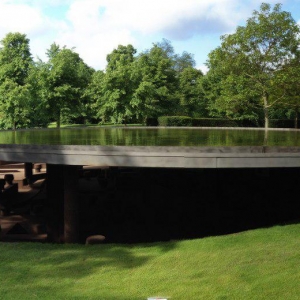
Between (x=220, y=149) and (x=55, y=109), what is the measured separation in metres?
25.4

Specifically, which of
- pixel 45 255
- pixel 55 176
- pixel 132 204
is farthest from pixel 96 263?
pixel 132 204

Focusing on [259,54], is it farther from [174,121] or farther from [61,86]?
[61,86]

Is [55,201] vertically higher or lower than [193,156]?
lower

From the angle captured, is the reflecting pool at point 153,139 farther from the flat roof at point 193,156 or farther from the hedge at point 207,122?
the hedge at point 207,122

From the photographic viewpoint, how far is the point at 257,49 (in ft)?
110

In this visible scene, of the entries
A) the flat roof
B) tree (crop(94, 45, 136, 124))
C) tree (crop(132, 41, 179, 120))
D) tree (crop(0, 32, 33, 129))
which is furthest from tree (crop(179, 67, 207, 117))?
the flat roof

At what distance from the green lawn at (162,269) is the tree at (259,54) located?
83.8ft

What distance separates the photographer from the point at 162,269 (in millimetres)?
7648

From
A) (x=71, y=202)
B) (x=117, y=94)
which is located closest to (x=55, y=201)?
(x=71, y=202)

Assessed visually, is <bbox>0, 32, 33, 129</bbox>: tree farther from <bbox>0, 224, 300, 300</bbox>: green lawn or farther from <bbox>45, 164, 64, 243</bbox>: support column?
<bbox>0, 224, 300, 300</bbox>: green lawn

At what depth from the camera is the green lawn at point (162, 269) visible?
671cm

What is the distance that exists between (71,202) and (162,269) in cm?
325

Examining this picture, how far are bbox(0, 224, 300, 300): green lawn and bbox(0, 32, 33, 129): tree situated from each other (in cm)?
2477

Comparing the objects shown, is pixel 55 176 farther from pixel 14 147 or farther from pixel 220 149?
pixel 220 149
